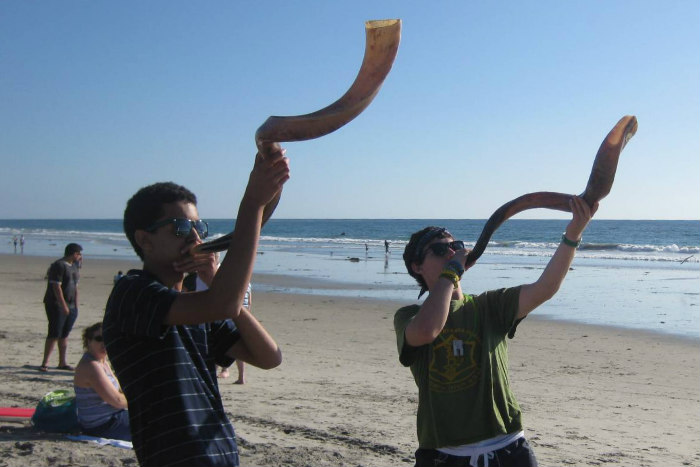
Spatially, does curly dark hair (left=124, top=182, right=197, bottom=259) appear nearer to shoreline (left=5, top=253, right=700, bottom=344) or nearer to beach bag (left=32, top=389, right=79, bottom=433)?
beach bag (left=32, top=389, right=79, bottom=433)

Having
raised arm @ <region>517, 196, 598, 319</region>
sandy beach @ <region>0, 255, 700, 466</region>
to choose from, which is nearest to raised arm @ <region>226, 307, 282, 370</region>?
raised arm @ <region>517, 196, 598, 319</region>

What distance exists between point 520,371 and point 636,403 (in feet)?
6.72


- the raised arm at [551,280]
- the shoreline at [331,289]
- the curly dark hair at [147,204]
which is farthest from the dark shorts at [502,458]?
the shoreline at [331,289]

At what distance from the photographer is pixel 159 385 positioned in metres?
2.13

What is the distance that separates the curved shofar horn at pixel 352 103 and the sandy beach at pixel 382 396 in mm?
4158

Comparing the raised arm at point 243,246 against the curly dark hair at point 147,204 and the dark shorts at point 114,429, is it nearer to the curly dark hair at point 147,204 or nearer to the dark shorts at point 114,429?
the curly dark hair at point 147,204

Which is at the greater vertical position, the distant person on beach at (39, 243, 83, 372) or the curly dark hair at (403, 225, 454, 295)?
the curly dark hair at (403, 225, 454, 295)

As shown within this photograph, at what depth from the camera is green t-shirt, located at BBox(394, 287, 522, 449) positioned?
299 cm

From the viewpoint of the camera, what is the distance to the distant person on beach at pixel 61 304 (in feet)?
31.5

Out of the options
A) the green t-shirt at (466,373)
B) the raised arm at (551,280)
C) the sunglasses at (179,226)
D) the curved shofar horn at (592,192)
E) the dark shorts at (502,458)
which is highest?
the curved shofar horn at (592,192)

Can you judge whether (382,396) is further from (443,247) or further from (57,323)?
(443,247)

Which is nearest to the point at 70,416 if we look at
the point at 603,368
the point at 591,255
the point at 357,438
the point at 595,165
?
the point at 357,438

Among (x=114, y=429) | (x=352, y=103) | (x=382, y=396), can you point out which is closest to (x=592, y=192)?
(x=352, y=103)

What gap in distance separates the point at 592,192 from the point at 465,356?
0.93 meters
